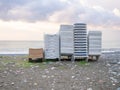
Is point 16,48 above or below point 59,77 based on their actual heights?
above

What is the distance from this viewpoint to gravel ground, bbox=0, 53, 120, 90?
8.11 meters

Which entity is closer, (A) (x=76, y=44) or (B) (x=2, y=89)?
(B) (x=2, y=89)

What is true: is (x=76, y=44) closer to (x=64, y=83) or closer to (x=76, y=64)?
(x=76, y=64)

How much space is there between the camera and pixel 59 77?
30.1 feet

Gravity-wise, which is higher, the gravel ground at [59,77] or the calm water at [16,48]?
the calm water at [16,48]

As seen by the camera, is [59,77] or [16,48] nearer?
[59,77]

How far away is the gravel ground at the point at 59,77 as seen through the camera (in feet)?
26.6

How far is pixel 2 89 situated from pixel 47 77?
5.85ft

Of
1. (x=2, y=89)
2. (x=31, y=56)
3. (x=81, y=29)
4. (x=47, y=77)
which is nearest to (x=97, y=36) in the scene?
(x=81, y=29)

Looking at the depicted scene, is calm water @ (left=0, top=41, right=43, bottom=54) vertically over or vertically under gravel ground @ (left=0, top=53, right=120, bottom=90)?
over

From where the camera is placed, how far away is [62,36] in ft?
40.8

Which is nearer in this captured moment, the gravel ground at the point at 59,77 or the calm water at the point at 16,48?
the gravel ground at the point at 59,77

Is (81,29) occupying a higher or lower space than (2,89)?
higher

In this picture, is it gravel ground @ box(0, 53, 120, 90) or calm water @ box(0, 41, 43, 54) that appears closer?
gravel ground @ box(0, 53, 120, 90)
